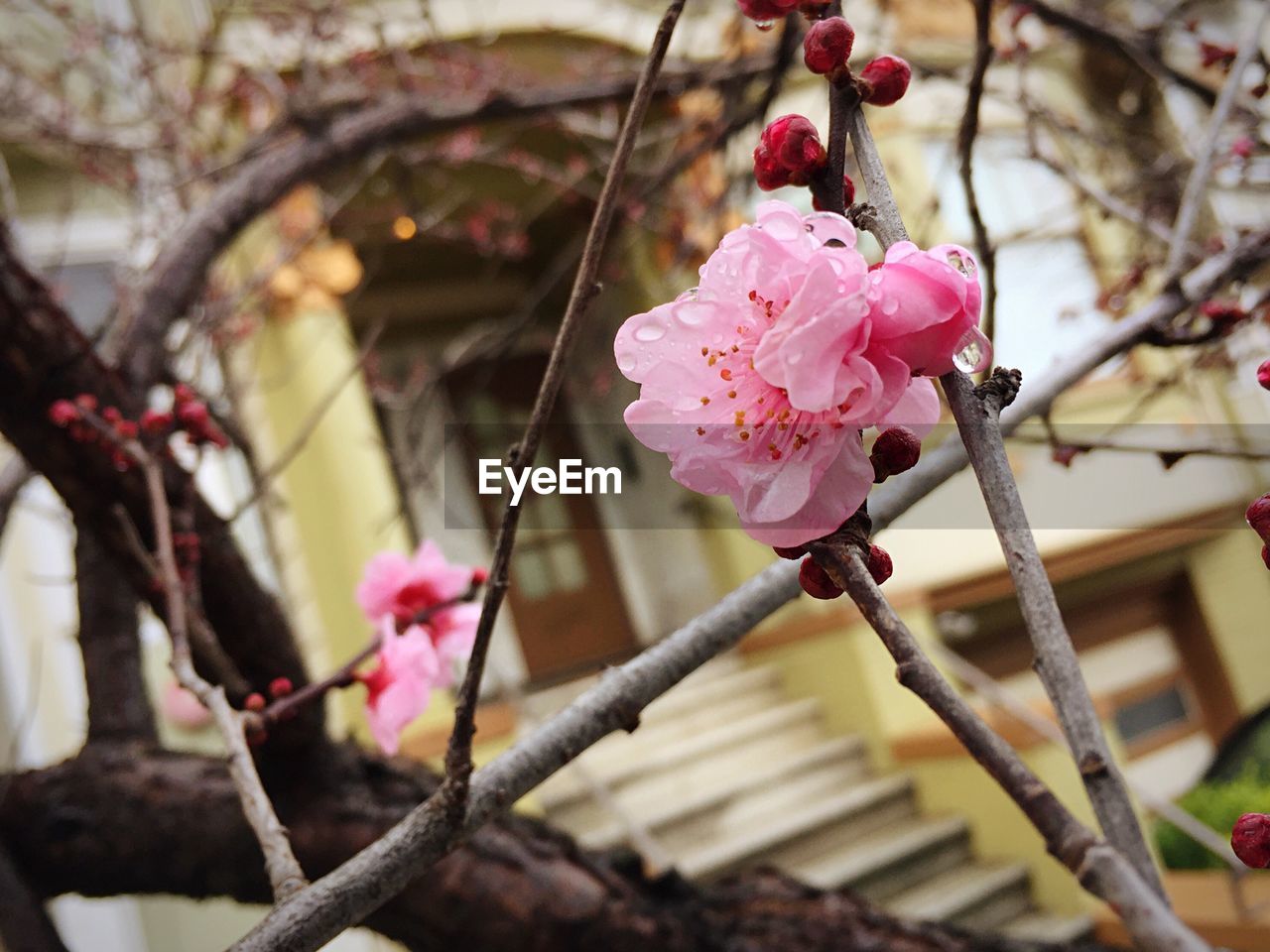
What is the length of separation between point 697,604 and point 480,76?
10.9 ft

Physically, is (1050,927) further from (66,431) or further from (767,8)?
(767,8)

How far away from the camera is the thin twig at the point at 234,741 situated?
0.71m

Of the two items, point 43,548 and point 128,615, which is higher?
point 43,548

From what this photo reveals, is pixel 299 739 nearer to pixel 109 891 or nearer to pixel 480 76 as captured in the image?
pixel 109 891

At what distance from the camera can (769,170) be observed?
484mm

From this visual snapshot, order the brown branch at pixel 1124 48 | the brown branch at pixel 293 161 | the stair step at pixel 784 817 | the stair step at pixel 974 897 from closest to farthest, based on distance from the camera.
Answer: the brown branch at pixel 293 161 < the brown branch at pixel 1124 48 < the stair step at pixel 974 897 < the stair step at pixel 784 817

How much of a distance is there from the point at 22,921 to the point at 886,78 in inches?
58.0

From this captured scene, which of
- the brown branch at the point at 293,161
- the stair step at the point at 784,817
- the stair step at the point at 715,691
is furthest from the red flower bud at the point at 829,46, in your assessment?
the stair step at the point at 715,691

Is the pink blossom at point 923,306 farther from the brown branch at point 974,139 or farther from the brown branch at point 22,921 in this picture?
the brown branch at point 22,921

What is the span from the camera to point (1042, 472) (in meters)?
5.45

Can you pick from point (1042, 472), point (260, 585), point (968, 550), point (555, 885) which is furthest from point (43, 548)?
point (1042, 472)

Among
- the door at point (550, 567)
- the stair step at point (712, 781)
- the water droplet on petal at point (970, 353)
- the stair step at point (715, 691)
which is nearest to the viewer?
the water droplet on petal at point (970, 353)

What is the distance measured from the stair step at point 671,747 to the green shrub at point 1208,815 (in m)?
1.65

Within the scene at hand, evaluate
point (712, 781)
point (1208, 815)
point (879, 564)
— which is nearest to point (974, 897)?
point (1208, 815)
